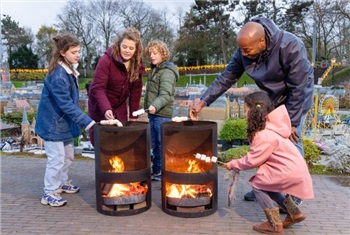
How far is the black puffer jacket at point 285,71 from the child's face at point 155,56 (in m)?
1.23

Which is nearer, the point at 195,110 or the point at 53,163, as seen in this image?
the point at 195,110

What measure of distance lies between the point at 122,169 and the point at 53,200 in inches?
30.8

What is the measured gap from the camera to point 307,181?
3096 millimetres

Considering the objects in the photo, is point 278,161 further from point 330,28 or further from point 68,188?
point 330,28

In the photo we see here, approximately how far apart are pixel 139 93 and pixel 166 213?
1504 mm

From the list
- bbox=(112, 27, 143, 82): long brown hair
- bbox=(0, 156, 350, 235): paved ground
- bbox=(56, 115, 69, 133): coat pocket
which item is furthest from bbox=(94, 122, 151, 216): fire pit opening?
bbox=(112, 27, 143, 82): long brown hair

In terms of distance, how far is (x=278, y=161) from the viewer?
309 cm

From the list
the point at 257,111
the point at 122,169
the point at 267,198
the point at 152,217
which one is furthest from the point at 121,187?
the point at 257,111

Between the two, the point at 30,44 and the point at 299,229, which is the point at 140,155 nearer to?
the point at 299,229

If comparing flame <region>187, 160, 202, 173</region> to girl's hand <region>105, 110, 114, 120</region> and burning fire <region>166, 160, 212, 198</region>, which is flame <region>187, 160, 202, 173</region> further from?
girl's hand <region>105, 110, 114, 120</region>

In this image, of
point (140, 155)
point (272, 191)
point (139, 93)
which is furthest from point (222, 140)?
point (272, 191)

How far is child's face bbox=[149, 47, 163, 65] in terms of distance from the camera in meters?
4.40

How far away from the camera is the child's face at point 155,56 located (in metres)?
4.40

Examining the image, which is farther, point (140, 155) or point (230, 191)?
point (140, 155)
